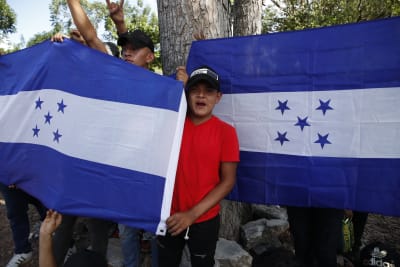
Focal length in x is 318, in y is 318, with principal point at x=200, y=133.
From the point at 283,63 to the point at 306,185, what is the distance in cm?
90

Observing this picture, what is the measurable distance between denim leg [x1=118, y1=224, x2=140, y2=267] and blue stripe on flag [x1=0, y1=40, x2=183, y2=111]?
1.21 m

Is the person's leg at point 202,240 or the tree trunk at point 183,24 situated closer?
the person's leg at point 202,240

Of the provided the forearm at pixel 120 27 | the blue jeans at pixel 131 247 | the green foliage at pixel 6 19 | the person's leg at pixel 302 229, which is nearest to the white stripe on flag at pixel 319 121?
→ the person's leg at pixel 302 229

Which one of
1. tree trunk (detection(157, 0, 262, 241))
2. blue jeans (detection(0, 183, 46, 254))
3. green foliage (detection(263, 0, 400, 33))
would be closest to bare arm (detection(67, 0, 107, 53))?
tree trunk (detection(157, 0, 262, 241))

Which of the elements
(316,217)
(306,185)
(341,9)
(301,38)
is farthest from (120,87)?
(341,9)

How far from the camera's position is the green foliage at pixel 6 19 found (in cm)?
2294

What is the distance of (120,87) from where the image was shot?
2217mm

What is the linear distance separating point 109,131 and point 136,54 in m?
0.72

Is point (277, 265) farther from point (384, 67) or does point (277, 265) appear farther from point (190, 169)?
point (384, 67)

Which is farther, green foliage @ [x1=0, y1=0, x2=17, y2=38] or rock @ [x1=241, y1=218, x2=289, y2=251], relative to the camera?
green foliage @ [x1=0, y1=0, x2=17, y2=38]

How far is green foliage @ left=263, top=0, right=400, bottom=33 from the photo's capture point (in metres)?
9.63

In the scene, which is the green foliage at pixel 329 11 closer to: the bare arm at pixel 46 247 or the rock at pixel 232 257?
the rock at pixel 232 257

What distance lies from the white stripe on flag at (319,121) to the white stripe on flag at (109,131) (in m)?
0.64

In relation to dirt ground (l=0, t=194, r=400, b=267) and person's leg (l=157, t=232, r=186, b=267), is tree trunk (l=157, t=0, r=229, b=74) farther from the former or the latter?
dirt ground (l=0, t=194, r=400, b=267)
